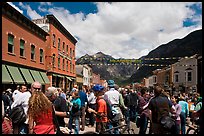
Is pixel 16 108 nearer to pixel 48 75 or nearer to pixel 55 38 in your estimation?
pixel 48 75

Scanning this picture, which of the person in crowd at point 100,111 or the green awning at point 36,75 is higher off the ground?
the green awning at point 36,75

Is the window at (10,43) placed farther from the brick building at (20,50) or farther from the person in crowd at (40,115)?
the person in crowd at (40,115)

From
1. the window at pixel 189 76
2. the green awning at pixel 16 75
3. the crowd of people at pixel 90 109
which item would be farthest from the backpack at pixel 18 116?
the window at pixel 189 76

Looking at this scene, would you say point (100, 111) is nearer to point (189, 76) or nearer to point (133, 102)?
point (133, 102)

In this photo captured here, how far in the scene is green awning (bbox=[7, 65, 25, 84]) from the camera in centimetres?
2168

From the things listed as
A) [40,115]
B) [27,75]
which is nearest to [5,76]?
[27,75]

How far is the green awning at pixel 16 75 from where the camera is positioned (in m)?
21.7

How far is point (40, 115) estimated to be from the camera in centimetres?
474

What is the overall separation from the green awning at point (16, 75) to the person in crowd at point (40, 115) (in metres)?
17.5

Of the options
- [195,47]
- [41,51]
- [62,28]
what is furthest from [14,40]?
[195,47]

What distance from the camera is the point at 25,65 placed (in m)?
25.2

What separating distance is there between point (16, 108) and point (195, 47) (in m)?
131

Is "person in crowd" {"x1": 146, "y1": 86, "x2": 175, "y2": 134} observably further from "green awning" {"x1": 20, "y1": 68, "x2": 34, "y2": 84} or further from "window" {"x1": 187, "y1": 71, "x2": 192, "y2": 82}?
"window" {"x1": 187, "y1": 71, "x2": 192, "y2": 82}

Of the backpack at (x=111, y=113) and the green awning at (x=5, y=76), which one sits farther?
the green awning at (x=5, y=76)
